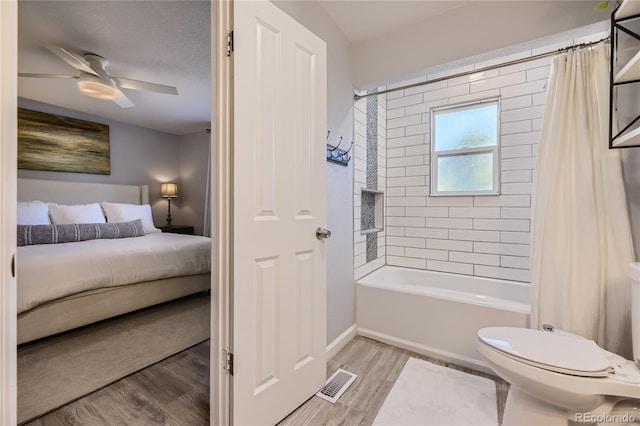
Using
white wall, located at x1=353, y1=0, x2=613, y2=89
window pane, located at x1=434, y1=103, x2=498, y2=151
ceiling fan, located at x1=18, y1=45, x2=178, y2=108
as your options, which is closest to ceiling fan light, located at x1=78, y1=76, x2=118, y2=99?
ceiling fan, located at x1=18, y1=45, x2=178, y2=108

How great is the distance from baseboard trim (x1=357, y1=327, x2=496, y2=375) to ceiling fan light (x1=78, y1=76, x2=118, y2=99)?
122 inches

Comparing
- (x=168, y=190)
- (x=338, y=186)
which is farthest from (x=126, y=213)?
(x=338, y=186)

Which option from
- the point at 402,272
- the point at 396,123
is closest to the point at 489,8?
the point at 396,123

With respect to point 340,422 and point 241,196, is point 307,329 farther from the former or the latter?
point 241,196

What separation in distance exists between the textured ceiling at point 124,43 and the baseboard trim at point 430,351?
2783mm

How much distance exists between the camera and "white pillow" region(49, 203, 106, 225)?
3223 millimetres

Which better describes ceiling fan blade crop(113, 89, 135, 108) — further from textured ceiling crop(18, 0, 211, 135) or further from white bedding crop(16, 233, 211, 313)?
white bedding crop(16, 233, 211, 313)

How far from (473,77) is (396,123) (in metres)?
0.80

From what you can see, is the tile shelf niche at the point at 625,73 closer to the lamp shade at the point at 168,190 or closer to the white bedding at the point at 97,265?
the white bedding at the point at 97,265

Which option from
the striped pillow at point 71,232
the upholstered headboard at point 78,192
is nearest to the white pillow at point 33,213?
the striped pillow at point 71,232

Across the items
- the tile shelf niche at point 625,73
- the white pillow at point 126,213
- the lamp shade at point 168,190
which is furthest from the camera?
the lamp shade at point 168,190

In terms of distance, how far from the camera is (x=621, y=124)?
1359 millimetres

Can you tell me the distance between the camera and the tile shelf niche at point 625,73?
1.17m

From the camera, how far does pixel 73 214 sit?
331 cm
